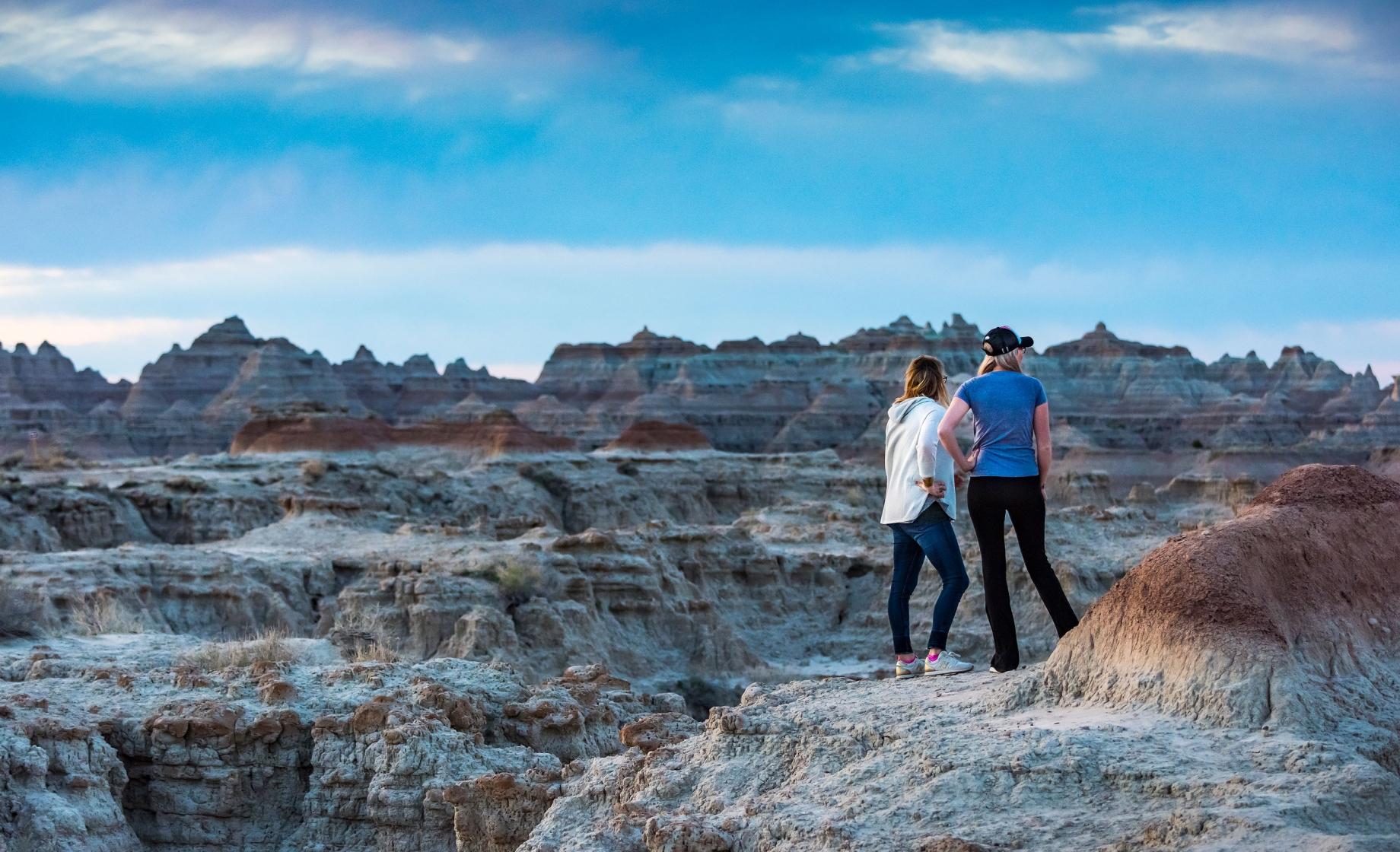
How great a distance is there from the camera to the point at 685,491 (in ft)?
163

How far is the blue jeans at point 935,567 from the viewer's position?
7.56m

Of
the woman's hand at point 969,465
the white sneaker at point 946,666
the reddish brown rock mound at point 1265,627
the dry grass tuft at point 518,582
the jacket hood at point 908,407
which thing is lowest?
the dry grass tuft at point 518,582

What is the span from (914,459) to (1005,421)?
0.62 m

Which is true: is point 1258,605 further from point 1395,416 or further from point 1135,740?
point 1395,416

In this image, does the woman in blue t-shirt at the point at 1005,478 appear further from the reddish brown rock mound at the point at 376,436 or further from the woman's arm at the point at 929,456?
the reddish brown rock mound at the point at 376,436

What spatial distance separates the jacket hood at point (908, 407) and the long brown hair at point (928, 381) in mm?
31

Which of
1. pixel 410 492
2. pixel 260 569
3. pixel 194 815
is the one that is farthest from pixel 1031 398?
pixel 410 492

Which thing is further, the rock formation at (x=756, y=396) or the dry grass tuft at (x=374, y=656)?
the rock formation at (x=756, y=396)

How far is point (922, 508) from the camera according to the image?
7.61 meters

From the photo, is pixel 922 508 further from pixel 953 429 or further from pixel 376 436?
pixel 376 436

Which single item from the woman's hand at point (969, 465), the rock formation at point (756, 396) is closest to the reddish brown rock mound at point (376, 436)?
the rock formation at point (756, 396)

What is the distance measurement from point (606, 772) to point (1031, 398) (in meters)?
2.62

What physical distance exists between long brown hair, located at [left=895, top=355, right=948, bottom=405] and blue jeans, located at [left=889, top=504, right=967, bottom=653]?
1.85ft

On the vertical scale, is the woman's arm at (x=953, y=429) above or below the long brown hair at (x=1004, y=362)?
below
